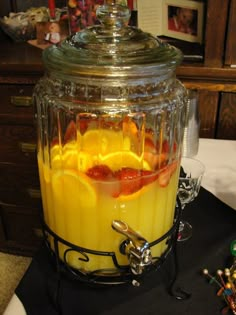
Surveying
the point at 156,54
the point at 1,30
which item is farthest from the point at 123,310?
the point at 1,30

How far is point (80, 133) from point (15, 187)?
108 centimetres

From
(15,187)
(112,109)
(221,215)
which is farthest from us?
(15,187)

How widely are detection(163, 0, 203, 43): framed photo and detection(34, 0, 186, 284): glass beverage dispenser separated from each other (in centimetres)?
69

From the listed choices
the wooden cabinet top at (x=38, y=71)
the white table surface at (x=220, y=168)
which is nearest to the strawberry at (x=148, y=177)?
the white table surface at (x=220, y=168)

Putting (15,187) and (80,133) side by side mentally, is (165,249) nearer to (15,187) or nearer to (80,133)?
(80,133)

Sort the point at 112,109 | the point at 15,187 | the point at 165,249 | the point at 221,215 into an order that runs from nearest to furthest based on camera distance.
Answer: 1. the point at 112,109
2. the point at 165,249
3. the point at 221,215
4. the point at 15,187

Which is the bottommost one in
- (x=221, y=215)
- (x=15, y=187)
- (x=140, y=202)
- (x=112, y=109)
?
(x=15, y=187)

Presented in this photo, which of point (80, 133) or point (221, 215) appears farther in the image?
point (221, 215)

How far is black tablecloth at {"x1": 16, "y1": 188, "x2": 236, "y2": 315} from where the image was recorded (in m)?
0.54

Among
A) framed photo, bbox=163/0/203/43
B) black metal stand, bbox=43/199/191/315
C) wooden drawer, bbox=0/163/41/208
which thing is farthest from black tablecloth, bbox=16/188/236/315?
wooden drawer, bbox=0/163/41/208

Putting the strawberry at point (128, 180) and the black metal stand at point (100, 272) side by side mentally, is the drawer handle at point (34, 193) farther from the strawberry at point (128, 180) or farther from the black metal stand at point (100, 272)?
the strawberry at point (128, 180)

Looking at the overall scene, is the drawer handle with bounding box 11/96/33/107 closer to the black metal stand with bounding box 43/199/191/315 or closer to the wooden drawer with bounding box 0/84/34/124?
the wooden drawer with bounding box 0/84/34/124

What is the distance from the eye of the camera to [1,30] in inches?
62.2

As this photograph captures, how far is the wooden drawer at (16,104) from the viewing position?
1.31 metres
